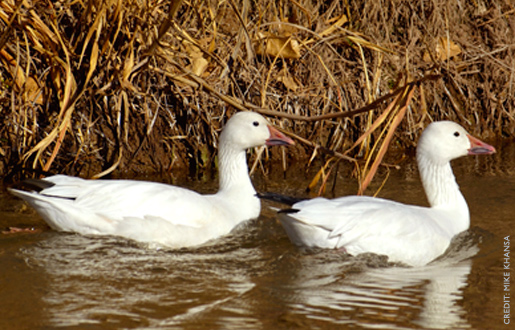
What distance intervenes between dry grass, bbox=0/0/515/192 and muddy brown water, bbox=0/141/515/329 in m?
1.07

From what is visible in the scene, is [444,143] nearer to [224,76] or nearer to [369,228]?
Answer: [369,228]

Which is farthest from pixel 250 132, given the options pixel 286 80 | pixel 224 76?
pixel 286 80

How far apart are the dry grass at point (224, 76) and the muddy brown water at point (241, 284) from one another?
1067 millimetres

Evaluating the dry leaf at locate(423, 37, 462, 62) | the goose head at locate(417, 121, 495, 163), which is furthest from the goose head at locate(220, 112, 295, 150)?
the dry leaf at locate(423, 37, 462, 62)

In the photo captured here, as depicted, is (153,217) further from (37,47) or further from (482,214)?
(482,214)

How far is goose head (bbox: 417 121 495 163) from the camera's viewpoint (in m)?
5.36

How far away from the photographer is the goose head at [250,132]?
5.68 m

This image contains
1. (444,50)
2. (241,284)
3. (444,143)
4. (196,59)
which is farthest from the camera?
(444,50)

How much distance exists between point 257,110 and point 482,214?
199 centimetres

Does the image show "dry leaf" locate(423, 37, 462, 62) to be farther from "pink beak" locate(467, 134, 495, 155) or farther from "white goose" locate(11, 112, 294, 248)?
"white goose" locate(11, 112, 294, 248)

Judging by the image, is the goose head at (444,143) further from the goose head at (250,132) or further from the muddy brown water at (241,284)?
the goose head at (250,132)

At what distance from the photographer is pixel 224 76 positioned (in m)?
6.59

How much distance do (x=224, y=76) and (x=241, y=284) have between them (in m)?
2.91

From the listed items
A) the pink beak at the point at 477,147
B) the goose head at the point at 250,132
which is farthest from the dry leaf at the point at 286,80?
the pink beak at the point at 477,147
